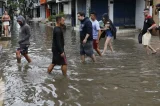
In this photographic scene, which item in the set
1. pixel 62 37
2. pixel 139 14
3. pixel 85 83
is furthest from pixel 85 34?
pixel 139 14

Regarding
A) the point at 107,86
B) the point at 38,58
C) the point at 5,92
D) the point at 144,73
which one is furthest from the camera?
the point at 38,58

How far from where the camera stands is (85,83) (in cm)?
805

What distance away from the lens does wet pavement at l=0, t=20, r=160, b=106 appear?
657 cm

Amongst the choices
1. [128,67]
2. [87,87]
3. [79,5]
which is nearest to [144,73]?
[128,67]

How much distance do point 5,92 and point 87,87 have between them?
182 centimetres

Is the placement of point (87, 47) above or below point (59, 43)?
below

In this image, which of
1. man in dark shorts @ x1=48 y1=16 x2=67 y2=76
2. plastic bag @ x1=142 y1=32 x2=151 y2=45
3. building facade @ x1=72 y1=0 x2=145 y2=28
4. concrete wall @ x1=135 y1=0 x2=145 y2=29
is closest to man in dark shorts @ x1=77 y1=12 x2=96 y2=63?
man in dark shorts @ x1=48 y1=16 x2=67 y2=76

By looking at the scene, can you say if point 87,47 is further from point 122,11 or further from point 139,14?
point 122,11

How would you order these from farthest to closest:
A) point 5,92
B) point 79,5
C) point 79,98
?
point 79,5 < point 5,92 < point 79,98

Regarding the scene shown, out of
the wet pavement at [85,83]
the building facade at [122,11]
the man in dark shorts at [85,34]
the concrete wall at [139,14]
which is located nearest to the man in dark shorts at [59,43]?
the wet pavement at [85,83]

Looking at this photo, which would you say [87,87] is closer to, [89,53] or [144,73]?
[144,73]

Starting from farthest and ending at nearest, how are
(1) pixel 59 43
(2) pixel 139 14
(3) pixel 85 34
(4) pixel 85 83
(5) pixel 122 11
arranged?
(5) pixel 122 11 → (2) pixel 139 14 → (3) pixel 85 34 → (1) pixel 59 43 → (4) pixel 85 83

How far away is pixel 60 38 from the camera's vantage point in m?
8.52

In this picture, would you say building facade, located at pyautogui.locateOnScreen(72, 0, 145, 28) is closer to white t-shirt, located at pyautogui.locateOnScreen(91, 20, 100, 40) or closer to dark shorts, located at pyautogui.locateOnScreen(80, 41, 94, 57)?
white t-shirt, located at pyautogui.locateOnScreen(91, 20, 100, 40)
